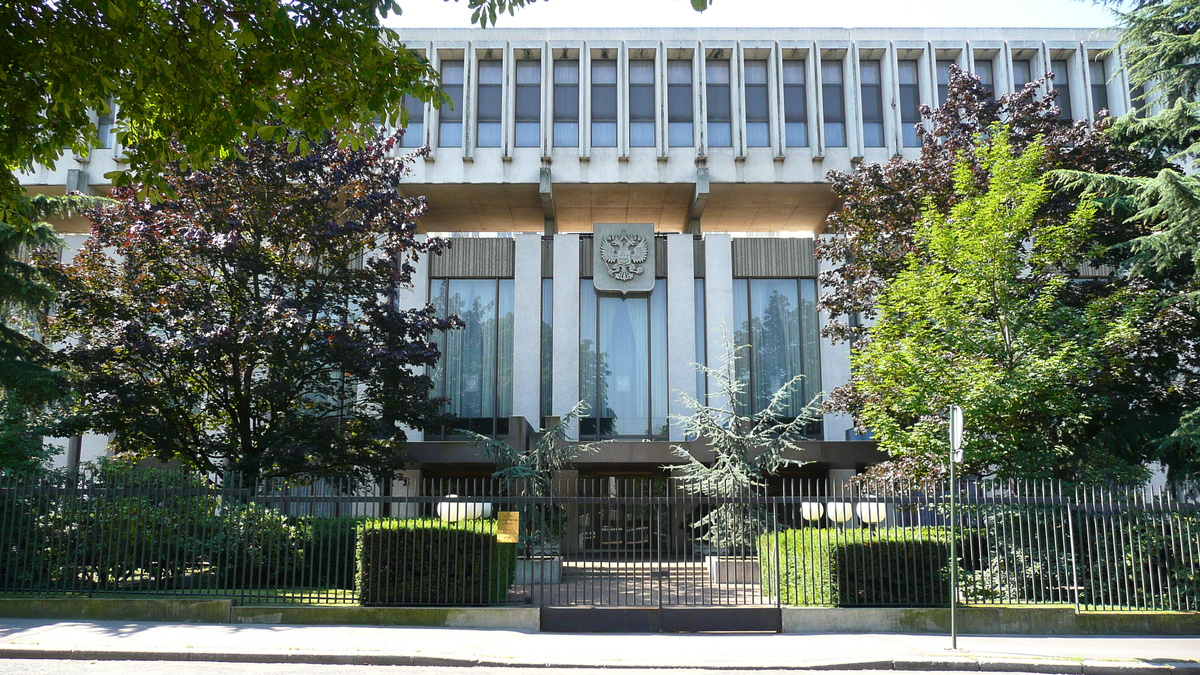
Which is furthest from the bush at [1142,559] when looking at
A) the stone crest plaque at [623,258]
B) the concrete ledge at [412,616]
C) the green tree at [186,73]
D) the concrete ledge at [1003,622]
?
the stone crest plaque at [623,258]

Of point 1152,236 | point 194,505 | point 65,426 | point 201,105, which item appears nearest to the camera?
point 201,105

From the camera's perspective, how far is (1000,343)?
49.5 ft

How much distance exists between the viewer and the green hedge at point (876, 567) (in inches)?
474

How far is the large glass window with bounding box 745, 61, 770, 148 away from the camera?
3012cm

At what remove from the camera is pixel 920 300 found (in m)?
15.6

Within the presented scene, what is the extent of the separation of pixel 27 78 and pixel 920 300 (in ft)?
43.3

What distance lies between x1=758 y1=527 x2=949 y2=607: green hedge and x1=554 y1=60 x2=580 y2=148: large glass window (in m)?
20.4

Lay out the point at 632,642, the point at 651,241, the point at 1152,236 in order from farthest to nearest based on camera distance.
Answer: the point at 651,241, the point at 1152,236, the point at 632,642

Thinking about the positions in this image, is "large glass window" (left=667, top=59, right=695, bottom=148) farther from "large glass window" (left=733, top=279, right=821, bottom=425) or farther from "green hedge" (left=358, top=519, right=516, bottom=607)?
"green hedge" (left=358, top=519, right=516, bottom=607)

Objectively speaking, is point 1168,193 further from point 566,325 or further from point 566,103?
point 566,103

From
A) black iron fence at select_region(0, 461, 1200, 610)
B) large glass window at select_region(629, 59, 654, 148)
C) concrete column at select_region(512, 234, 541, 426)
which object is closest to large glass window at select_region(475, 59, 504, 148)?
concrete column at select_region(512, 234, 541, 426)

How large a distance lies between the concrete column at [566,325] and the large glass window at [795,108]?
316 inches

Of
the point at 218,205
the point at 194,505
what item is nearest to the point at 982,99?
the point at 218,205

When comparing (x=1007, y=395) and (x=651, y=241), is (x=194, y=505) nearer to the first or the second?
(x=1007, y=395)
